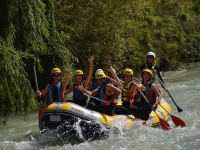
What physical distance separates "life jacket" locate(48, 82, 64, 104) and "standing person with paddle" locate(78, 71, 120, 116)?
0.41 metres

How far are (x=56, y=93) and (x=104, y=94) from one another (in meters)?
0.97

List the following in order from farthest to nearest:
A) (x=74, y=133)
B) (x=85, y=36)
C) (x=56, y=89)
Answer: (x=85, y=36), (x=56, y=89), (x=74, y=133)

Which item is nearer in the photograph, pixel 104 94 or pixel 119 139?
pixel 119 139

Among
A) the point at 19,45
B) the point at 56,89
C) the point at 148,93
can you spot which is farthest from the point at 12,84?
the point at 148,93

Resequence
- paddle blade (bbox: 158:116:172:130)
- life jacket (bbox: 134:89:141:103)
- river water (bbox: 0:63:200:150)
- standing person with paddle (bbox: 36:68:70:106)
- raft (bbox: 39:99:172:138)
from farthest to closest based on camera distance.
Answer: life jacket (bbox: 134:89:141:103), paddle blade (bbox: 158:116:172:130), standing person with paddle (bbox: 36:68:70:106), raft (bbox: 39:99:172:138), river water (bbox: 0:63:200:150)

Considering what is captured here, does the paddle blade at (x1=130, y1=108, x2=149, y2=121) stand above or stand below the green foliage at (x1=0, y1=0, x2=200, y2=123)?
below

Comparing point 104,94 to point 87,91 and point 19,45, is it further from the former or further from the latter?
point 19,45

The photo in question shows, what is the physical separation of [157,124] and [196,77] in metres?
9.59

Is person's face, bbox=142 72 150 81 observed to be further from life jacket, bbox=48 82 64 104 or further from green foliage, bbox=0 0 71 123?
green foliage, bbox=0 0 71 123

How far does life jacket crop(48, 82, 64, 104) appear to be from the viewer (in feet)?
29.6

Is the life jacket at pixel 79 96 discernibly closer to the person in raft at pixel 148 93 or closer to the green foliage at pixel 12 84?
the green foliage at pixel 12 84

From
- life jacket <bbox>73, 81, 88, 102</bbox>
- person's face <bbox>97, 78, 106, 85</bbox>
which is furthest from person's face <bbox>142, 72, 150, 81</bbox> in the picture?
life jacket <bbox>73, 81, 88, 102</bbox>

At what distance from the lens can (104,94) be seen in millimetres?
9086

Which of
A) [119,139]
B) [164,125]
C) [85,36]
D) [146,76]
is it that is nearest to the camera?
[119,139]
